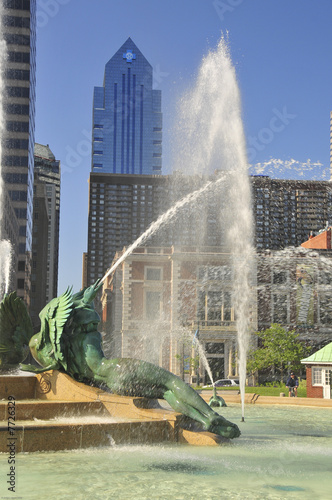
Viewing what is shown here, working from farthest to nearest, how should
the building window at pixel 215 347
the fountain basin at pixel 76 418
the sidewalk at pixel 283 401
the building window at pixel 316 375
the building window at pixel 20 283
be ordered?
the building window at pixel 20 283
the building window at pixel 215 347
the building window at pixel 316 375
the sidewalk at pixel 283 401
the fountain basin at pixel 76 418

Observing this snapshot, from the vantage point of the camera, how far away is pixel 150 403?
13.6 metres

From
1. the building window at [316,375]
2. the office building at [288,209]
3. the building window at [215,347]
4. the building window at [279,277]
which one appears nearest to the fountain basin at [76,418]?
the building window at [316,375]

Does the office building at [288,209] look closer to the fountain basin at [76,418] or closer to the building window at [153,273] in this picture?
the building window at [153,273]

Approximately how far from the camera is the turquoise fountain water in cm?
873

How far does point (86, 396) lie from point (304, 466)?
4.85 m

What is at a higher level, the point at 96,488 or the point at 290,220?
the point at 290,220

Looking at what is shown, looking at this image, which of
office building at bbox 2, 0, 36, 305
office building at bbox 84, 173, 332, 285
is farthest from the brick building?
office building at bbox 2, 0, 36, 305

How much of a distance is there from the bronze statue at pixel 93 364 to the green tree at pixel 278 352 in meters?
38.7

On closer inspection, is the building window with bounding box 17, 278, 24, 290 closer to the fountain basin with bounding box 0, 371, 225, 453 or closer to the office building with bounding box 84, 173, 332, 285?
the office building with bounding box 84, 173, 332, 285

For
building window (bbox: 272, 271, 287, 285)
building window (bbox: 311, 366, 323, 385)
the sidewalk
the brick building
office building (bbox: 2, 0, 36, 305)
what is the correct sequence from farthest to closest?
office building (bbox: 2, 0, 36, 305), the brick building, building window (bbox: 272, 271, 287, 285), building window (bbox: 311, 366, 323, 385), the sidewalk

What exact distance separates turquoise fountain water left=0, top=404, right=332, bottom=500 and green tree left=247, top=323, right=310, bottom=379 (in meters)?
38.2

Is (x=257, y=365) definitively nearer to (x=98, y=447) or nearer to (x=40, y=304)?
(x=98, y=447)

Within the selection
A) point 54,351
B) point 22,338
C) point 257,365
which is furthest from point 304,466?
point 257,365

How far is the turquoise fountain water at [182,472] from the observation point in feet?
28.7
